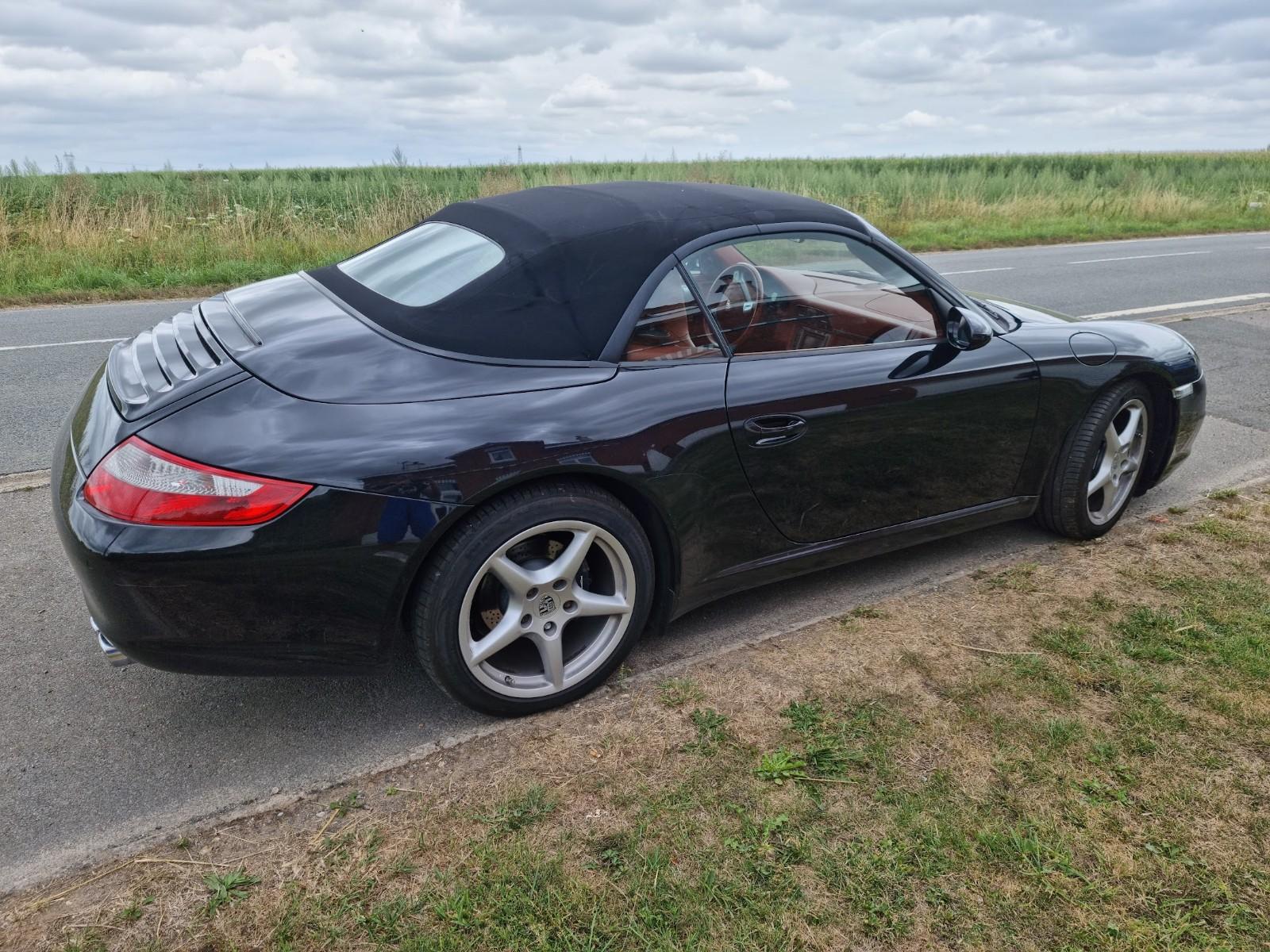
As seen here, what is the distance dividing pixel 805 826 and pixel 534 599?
934 mm

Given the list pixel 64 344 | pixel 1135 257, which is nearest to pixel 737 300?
pixel 64 344

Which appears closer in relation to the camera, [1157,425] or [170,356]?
[170,356]

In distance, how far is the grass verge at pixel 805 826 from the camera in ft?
6.81

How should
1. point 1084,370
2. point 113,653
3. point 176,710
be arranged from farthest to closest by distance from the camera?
point 1084,370
point 176,710
point 113,653

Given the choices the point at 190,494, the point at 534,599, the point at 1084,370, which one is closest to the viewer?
the point at 190,494

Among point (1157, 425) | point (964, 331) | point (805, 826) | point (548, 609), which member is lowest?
point (805, 826)

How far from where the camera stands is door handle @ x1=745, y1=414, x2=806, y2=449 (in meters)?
2.97

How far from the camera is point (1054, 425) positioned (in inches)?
148

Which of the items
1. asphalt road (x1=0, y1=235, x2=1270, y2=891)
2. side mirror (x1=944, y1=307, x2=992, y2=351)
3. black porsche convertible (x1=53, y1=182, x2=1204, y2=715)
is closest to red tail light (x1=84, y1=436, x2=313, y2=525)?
black porsche convertible (x1=53, y1=182, x2=1204, y2=715)

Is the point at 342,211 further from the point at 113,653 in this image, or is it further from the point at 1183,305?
the point at 113,653

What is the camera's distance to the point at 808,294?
3.46 meters

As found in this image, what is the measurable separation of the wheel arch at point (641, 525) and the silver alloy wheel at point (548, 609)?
128mm

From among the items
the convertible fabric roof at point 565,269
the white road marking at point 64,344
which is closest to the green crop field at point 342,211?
the white road marking at point 64,344

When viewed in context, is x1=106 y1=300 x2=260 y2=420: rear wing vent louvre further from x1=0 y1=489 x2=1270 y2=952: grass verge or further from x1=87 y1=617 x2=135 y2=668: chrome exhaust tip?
x1=0 y1=489 x2=1270 y2=952: grass verge
